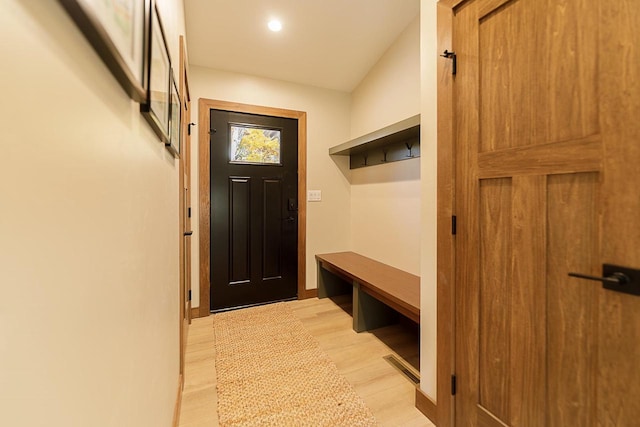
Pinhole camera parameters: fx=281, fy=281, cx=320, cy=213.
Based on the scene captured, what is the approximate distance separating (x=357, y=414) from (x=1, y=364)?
1.66 meters

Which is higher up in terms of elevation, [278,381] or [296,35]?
[296,35]

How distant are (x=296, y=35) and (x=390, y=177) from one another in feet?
5.13

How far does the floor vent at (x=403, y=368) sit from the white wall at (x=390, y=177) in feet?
2.41

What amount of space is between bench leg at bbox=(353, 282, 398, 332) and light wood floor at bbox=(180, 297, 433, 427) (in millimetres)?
59

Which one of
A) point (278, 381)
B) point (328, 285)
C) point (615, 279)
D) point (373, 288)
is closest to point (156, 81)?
point (615, 279)

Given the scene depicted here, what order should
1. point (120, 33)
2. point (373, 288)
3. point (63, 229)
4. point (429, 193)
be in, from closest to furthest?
1. point (63, 229)
2. point (120, 33)
3. point (429, 193)
4. point (373, 288)

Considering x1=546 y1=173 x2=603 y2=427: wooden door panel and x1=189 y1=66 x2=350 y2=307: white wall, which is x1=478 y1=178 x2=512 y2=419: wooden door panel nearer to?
x1=546 y1=173 x2=603 y2=427: wooden door panel

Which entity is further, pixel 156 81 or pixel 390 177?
pixel 390 177

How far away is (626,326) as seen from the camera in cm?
83

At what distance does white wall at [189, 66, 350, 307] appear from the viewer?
9.79 ft

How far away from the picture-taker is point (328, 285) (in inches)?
Answer: 129

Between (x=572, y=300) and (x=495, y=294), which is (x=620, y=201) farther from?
(x=495, y=294)

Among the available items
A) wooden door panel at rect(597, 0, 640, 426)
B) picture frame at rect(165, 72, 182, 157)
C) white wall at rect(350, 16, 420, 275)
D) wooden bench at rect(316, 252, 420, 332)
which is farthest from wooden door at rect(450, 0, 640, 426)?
picture frame at rect(165, 72, 182, 157)

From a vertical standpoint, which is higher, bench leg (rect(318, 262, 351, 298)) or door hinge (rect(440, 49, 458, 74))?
door hinge (rect(440, 49, 458, 74))
